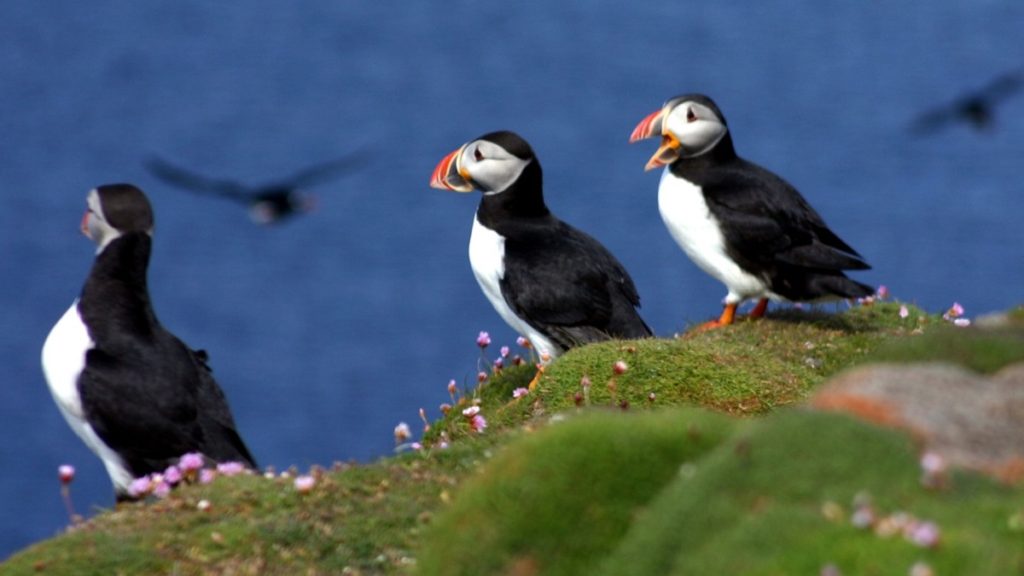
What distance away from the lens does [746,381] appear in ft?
29.4

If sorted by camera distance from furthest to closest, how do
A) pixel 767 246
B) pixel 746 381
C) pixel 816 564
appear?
pixel 767 246, pixel 746 381, pixel 816 564

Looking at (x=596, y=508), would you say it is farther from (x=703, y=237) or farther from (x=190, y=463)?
(x=703, y=237)

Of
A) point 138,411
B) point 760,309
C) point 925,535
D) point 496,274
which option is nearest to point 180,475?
point 138,411

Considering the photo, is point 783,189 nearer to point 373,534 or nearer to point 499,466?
point 373,534

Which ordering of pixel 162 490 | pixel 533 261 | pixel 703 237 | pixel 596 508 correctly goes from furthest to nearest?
1. pixel 703 237
2. pixel 533 261
3. pixel 162 490
4. pixel 596 508

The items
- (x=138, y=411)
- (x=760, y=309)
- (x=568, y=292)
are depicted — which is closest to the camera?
(x=138, y=411)

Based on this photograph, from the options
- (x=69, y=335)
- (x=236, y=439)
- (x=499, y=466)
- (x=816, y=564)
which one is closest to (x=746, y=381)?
(x=236, y=439)

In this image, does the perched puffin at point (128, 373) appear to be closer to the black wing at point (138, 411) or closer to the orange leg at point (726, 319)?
the black wing at point (138, 411)

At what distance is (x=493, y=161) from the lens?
1103 cm

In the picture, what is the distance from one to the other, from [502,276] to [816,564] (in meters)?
6.70

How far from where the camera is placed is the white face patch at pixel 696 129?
1181 cm

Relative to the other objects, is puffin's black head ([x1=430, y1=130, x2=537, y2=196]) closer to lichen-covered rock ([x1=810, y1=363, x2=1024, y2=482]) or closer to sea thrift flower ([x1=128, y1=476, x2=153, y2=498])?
sea thrift flower ([x1=128, y1=476, x2=153, y2=498])

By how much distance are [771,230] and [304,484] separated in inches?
198

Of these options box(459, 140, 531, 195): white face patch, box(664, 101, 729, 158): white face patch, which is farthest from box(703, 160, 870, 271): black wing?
box(459, 140, 531, 195): white face patch
